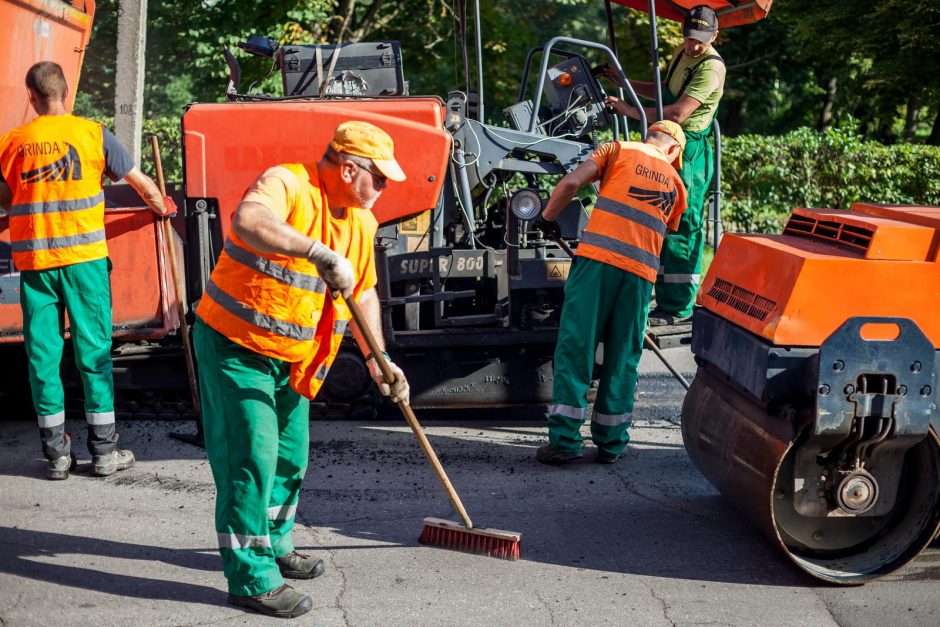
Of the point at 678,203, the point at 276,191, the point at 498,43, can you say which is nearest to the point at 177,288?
the point at 276,191

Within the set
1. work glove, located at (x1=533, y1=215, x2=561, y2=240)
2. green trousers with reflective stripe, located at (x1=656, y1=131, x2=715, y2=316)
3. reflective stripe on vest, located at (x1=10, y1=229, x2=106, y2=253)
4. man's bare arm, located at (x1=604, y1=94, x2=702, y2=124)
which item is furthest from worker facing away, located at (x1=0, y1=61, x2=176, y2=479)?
green trousers with reflective stripe, located at (x1=656, y1=131, x2=715, y2=316)

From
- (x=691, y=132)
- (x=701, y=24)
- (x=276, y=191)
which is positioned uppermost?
(x=701, y=24)

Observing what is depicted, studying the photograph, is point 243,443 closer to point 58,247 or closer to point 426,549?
point 426,549

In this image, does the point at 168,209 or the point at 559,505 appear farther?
the point at 168,209

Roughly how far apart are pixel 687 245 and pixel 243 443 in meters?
3.83

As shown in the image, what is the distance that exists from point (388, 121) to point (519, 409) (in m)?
1.94

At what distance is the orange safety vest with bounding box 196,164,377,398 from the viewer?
3.56 m

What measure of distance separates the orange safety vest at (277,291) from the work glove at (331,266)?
0.11 meters

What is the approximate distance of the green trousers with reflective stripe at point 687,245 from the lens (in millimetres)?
6660

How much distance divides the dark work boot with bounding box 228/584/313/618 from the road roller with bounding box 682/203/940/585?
1.75 metres

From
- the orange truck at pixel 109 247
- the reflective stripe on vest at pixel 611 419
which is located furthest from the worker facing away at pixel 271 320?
the orange truck at pixel 109 247

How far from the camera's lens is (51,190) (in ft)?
16.5

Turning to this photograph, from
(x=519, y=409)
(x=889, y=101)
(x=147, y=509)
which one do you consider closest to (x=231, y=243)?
(x=147, y=509)

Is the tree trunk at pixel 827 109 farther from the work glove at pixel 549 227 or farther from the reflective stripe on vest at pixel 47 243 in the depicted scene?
the reflective stripe on vest at pixel 47 243
